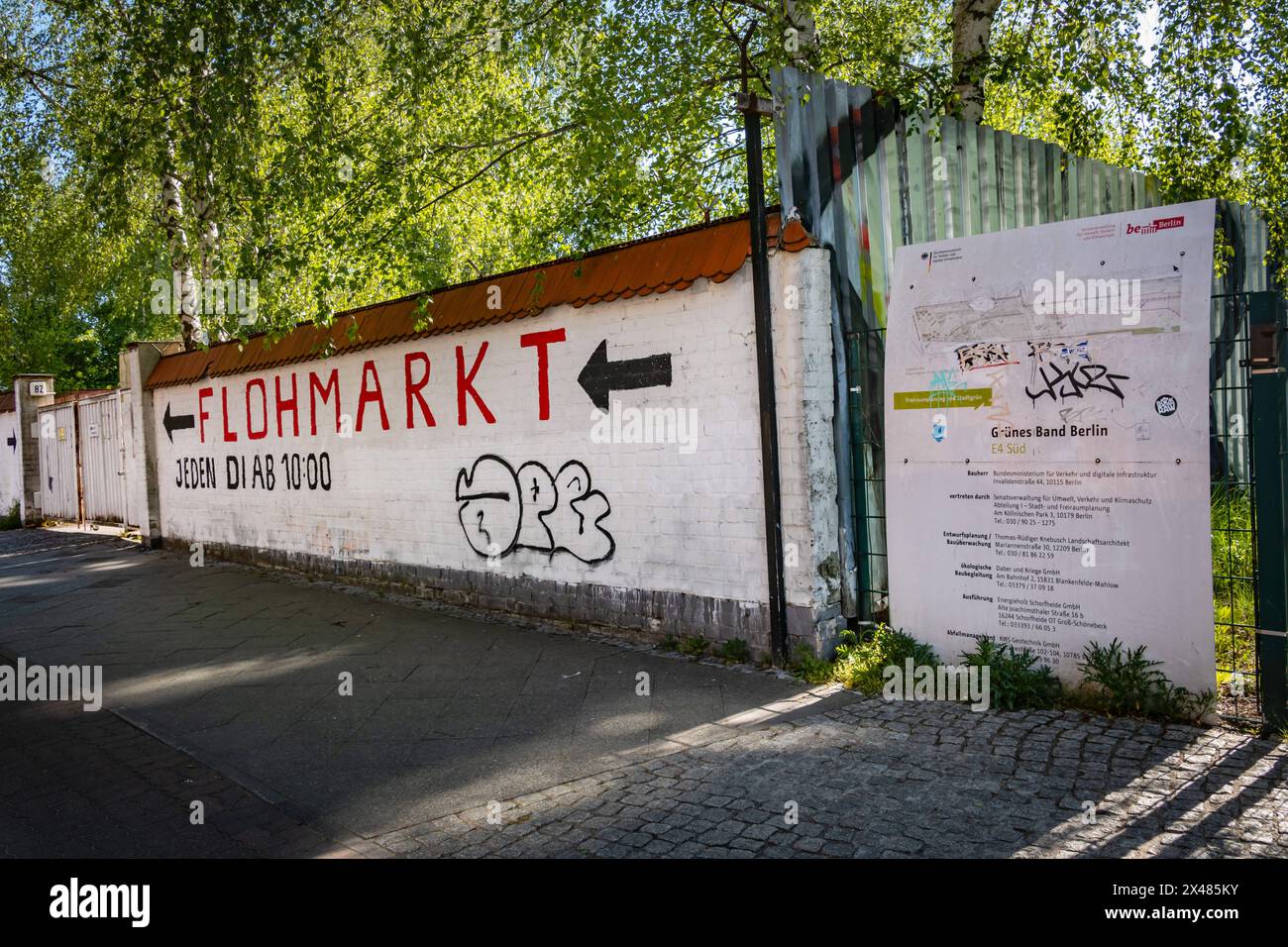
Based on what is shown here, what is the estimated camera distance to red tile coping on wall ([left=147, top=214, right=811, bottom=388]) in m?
6.48

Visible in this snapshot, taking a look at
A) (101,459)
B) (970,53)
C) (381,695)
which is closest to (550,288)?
(381,695)

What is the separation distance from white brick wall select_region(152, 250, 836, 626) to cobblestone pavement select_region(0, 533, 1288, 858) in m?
1.66

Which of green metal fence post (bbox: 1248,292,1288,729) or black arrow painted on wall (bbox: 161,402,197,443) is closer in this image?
green metal fence post (bbox: 1248,292,1288,729)

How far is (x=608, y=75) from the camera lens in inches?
304

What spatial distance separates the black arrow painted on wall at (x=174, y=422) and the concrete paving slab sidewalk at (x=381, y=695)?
4275 mm

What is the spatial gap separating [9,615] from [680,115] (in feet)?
26.9

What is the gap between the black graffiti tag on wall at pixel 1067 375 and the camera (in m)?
5.11

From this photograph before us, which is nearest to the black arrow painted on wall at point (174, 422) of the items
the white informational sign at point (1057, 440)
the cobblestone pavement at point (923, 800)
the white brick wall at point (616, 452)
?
the white brick wall at point (616, 452)

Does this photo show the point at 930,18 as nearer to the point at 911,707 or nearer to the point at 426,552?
the point at 426,552

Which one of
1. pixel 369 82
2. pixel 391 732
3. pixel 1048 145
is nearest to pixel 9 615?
pixel 391 732

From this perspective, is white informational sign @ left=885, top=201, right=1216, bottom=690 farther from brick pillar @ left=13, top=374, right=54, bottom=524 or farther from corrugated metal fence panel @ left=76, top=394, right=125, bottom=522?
brick pillar @ left=13, top=374, right=54, bottom=524

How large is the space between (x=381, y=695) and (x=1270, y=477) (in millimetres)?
5109

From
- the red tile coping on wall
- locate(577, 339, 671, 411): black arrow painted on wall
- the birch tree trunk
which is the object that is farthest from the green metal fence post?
the birch tree trunk

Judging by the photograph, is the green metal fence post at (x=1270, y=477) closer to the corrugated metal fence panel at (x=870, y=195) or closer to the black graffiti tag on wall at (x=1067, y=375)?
the black graffiti tag on wall at (x=1067, y=375)
